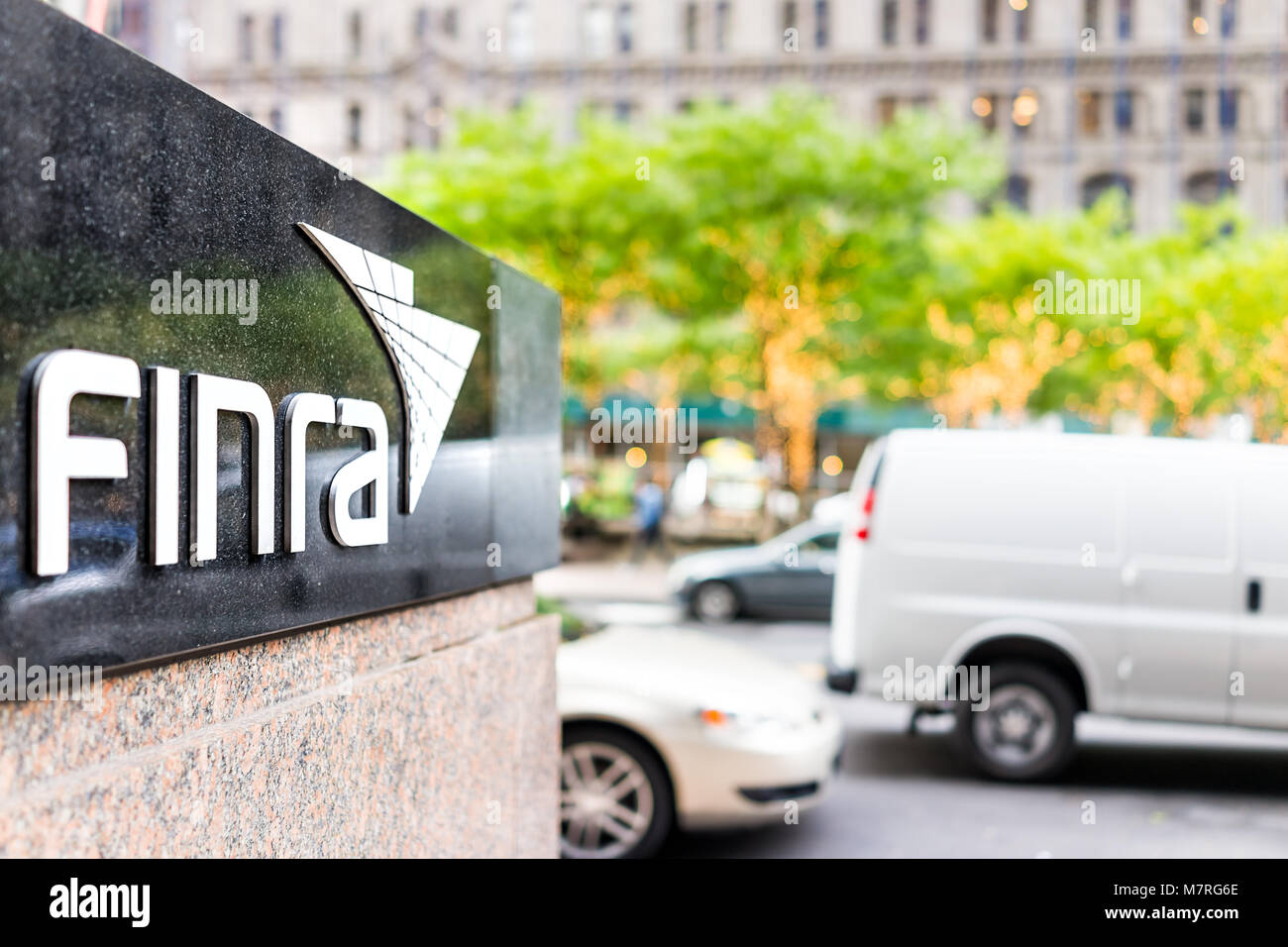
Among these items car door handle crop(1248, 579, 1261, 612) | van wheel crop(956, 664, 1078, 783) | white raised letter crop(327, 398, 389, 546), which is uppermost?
white raised letter crop(327, 398, 389, 546)

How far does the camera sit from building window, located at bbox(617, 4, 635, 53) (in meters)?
40.0

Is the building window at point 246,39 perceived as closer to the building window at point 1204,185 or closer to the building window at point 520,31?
the building window at point 520,31

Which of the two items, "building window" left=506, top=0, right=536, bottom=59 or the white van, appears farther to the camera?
"building window" left=506, top=0, right=536, bottom=59

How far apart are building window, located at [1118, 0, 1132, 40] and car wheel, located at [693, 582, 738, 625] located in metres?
31.6

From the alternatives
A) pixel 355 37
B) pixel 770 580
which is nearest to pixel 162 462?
pixel 770 580

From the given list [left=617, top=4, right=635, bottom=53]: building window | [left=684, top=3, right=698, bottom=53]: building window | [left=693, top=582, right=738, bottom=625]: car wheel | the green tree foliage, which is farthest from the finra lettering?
[left=617, top=4, right=635, bottom=53]: building window

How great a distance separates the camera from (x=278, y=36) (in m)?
41.6

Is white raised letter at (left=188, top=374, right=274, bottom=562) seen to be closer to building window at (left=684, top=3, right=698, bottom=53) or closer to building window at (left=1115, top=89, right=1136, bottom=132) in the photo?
building window at (left=684, top=3, right=698, bottom=53)

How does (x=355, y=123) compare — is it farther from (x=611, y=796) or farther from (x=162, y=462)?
(x=162, y=462)

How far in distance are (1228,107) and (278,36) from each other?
32.6m

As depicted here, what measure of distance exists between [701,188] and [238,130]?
1766 centimetres

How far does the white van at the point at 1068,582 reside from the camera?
7184 millimetres
